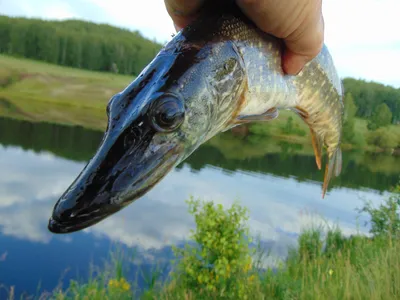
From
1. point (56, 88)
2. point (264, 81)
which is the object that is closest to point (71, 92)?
point (56, 88)

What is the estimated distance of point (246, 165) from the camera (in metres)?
23.7

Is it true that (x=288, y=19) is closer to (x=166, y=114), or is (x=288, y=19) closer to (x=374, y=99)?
(x=166, y=114)

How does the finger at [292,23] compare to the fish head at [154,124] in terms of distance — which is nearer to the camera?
the fish head at [154,124]

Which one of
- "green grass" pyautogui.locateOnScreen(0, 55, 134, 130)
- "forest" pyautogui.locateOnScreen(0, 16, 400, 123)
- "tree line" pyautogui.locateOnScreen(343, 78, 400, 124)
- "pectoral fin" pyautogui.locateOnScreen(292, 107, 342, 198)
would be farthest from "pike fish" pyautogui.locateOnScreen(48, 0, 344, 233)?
"forest" pyautogui.locateOnScreen(0, 16, 400, 123)

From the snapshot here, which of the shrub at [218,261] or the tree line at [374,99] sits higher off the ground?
the tree line at [374,99]

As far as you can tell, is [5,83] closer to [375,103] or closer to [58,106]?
[58,106]

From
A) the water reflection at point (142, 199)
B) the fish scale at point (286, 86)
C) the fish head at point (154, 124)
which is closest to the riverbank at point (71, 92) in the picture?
the water reflection at point (142, 199)

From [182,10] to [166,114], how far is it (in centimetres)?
40

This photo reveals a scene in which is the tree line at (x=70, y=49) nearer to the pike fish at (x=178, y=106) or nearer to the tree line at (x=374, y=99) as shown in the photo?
the tree line at (x=374, y=99)

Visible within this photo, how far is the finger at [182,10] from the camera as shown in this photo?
1162 millimetres

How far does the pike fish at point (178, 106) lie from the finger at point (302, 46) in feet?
0.13

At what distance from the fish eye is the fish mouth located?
4 cm

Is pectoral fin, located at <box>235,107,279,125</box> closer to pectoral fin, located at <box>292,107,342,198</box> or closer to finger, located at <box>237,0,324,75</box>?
finger, located at <box>237,0,324,75</box>

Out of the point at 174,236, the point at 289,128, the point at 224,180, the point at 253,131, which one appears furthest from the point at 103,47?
the point at 174,236
